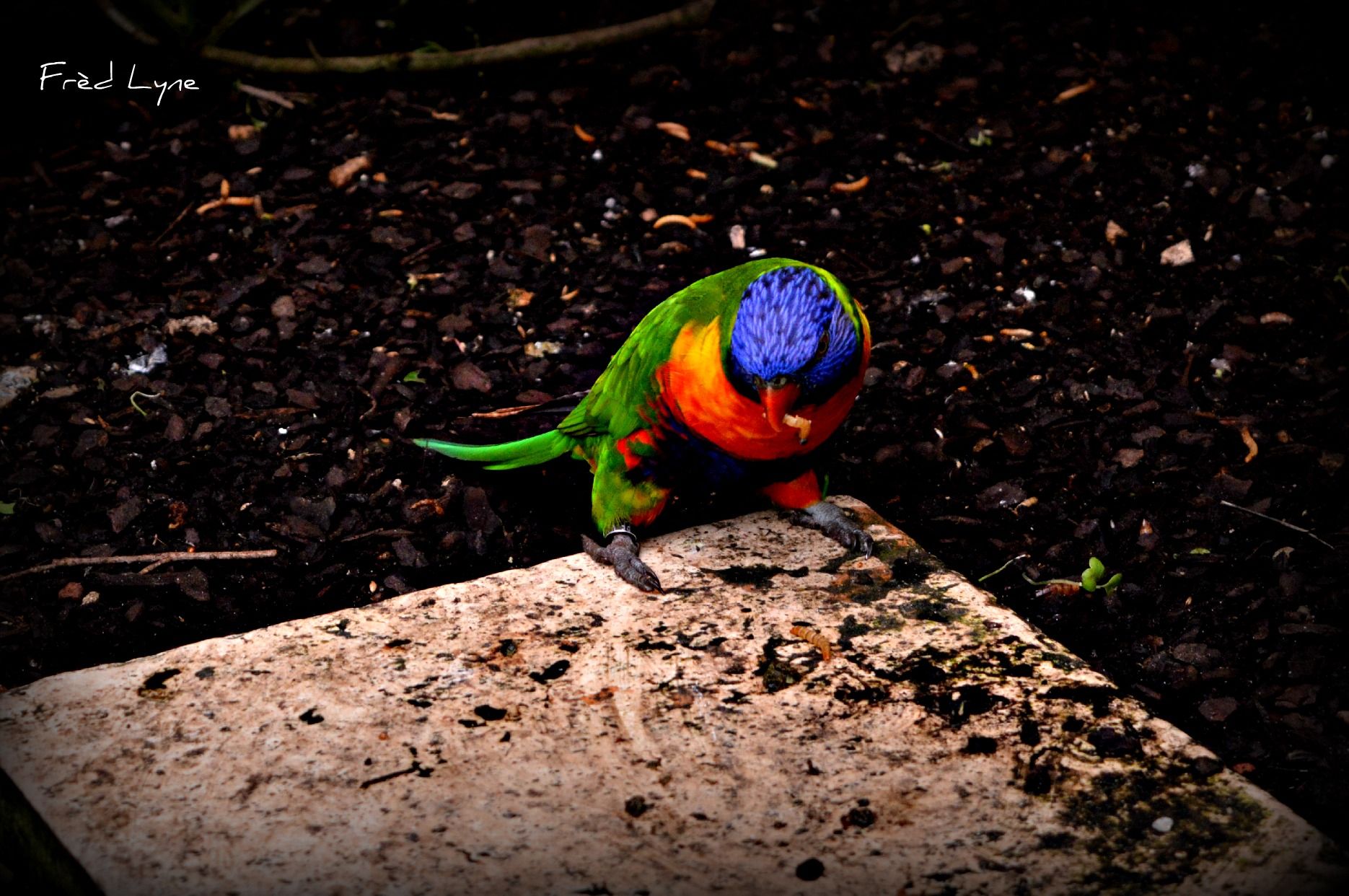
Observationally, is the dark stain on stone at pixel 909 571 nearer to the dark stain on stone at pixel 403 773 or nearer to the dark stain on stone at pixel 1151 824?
the dark stain on stone at pixel 1151 824

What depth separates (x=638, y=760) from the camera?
2111 millimetres

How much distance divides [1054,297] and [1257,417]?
78 cm

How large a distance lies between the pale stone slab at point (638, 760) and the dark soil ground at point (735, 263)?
1.91 ft

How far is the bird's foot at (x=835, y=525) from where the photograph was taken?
2.82m

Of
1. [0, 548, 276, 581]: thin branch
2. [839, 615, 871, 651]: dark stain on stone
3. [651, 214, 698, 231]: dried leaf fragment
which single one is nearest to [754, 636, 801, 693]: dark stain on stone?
[839, 615, 871, 651]: dark stain on stone

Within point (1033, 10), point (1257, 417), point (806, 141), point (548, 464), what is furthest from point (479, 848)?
point (1033, 10)

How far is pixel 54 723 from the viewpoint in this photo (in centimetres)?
214

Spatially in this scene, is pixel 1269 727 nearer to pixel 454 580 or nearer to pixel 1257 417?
pixel 1257 417

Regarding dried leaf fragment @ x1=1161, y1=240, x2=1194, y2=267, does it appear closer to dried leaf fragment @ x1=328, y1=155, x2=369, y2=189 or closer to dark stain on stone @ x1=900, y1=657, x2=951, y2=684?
dark stain on stone @ x1=900, y1=657, x2=951, y2=684

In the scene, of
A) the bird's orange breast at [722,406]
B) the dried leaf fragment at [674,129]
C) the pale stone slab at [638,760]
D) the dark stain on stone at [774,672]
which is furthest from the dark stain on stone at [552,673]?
the dried leaf fragment at [674,129]

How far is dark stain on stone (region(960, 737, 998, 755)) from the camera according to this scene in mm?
2125

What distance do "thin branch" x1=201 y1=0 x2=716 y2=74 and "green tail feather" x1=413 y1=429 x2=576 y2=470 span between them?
2036 millimetres

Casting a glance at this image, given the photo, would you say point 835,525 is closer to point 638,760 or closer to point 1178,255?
point 638,760

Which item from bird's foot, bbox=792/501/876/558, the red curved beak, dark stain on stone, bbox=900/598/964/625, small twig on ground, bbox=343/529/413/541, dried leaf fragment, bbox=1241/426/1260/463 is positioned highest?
the red curved beak
